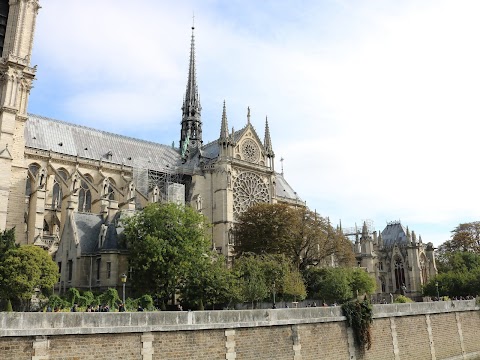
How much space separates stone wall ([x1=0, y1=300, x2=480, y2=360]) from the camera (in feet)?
39.3

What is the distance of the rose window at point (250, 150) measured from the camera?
51.2m

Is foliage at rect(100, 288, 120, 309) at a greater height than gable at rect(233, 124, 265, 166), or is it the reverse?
gable at rect(233, 124, 265, 166)

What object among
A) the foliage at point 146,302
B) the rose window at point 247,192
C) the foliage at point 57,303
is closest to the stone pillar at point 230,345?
the foliage at point 57,303

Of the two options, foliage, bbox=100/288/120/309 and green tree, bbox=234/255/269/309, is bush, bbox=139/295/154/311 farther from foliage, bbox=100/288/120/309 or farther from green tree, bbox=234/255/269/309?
green tree, bbox=234/255/269/309

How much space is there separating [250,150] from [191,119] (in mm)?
12164

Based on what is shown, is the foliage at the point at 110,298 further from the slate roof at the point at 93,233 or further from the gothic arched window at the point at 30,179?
the gothic arched window at the point at 30,179

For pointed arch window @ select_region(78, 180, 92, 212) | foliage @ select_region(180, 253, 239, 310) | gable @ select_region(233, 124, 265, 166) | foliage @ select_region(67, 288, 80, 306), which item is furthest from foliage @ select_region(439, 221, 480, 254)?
foliage @ select_region(67, 288, 80, 306)

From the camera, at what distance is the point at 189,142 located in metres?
58.4

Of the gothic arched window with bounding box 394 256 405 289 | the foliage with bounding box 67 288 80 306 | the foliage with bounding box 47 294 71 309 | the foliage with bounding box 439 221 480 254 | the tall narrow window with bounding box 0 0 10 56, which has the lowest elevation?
the foliage with bounding box 47 294 71 309

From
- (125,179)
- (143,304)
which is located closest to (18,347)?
(143,304)

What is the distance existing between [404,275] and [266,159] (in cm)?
2378

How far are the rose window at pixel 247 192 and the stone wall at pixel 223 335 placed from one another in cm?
2511

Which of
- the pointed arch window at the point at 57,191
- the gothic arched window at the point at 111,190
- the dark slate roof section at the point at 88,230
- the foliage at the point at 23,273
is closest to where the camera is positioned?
the foliage at the point at 23,273

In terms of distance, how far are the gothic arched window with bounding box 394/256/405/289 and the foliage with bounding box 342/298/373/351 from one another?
4164 centimetres
